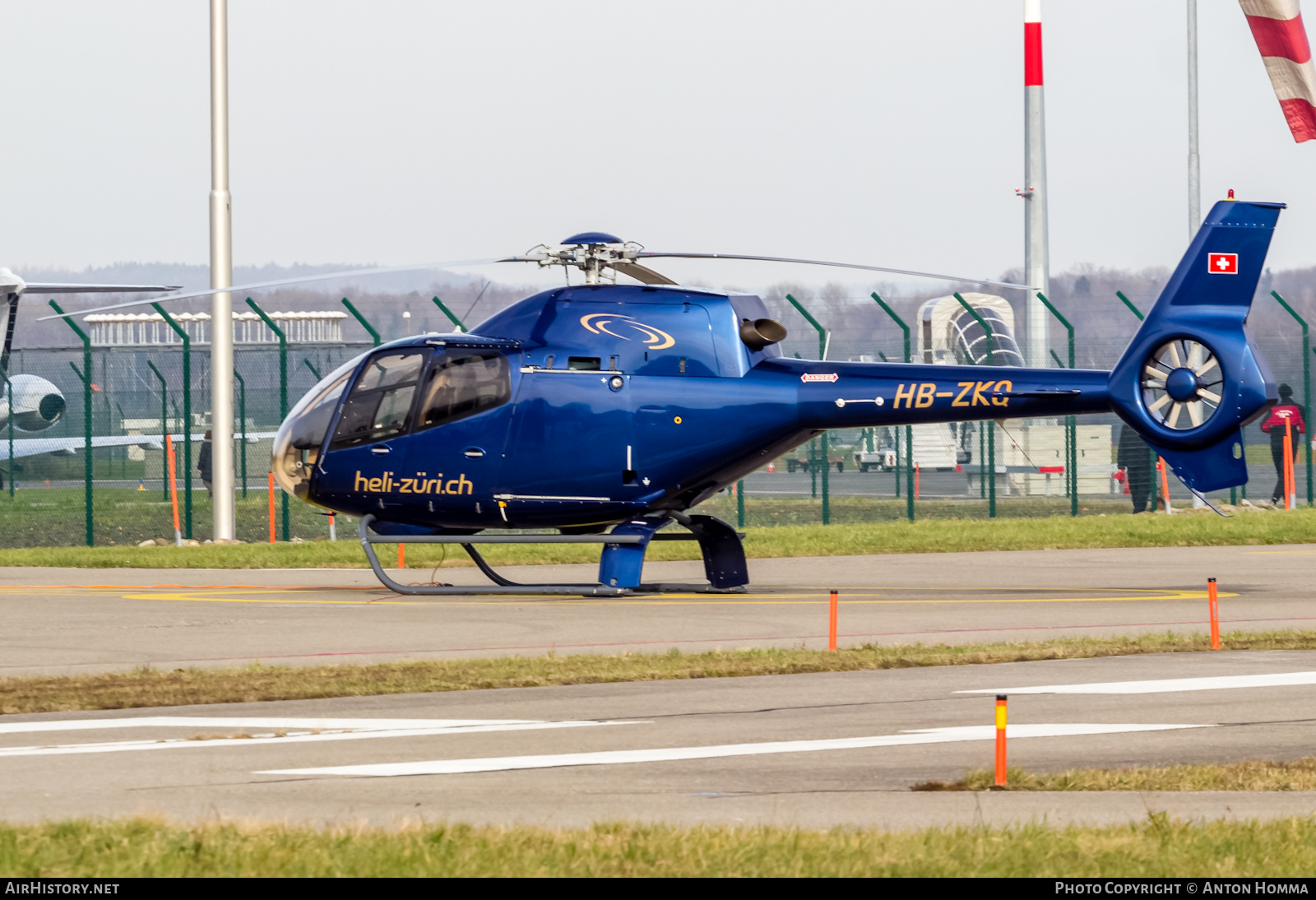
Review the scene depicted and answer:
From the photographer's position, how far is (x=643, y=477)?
16141 mm

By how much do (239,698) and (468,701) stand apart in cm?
150

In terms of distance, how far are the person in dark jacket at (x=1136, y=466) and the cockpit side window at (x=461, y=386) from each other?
1645 cm

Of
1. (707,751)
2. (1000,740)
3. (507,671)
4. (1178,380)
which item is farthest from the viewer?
(1178,380)

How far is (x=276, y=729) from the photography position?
9.27 m

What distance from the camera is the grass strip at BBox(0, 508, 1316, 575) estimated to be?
2144cm

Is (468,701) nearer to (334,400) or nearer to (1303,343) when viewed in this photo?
(334,400)

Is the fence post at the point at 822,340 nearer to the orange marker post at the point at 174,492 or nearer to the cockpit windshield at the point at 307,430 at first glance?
the orange marker post at the point at 174,492

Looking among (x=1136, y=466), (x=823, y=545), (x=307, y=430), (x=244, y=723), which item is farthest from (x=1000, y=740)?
(x=1136, y=466)

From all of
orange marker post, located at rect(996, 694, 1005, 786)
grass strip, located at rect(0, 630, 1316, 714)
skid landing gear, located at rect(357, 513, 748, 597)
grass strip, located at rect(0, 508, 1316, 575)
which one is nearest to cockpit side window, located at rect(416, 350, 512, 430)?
skid landing gear, located at rect(357, 513, 748, 597)

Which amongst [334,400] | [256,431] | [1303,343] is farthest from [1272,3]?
Answer: [256,431]

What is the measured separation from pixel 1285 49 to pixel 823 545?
10820 mm

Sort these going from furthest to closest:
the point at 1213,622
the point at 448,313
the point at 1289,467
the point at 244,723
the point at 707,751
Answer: the point at 1289,467, the point at 448,313, the point at 1213,622, the point at 244,723, the point at 707,751

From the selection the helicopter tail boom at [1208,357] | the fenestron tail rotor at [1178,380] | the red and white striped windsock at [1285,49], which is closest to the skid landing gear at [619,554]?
the helicopter tail boom at [1208,357]

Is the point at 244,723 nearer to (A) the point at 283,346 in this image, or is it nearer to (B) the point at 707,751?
(B) the point at 707,751
